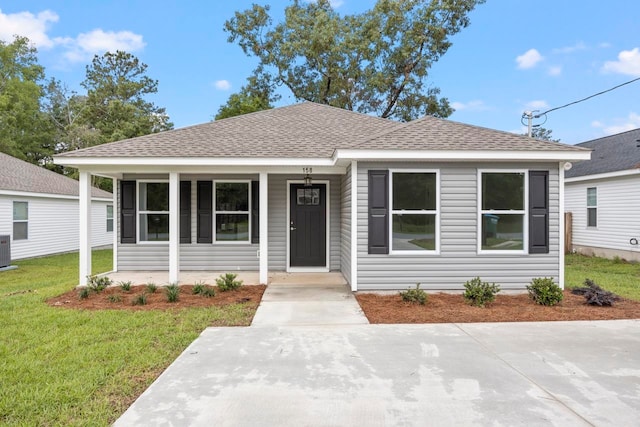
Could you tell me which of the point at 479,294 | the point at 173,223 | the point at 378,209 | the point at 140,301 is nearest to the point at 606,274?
the point at 479,294

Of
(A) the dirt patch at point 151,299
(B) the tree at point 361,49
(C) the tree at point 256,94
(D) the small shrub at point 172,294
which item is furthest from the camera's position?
(C) the tree at point 256,94

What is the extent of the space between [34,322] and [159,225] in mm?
4137

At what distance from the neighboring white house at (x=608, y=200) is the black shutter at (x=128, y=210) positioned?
43.9 feet

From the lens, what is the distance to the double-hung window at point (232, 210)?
29.1 feet

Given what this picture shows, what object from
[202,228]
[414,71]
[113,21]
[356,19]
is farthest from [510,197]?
[113,21]

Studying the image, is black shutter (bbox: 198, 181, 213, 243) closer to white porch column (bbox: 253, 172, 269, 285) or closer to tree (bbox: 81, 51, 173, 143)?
white porch column (bbox: 253, 172, 269, 285)

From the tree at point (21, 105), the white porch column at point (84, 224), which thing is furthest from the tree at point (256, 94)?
the white porch column at point (84, 224)

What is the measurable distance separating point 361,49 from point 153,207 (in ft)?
51.6

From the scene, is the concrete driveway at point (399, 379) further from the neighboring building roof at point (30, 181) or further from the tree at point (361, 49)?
the tree at point (361, 49)

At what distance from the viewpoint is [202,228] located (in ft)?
28.9

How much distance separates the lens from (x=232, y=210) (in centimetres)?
886

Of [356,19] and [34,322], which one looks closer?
[34,322]

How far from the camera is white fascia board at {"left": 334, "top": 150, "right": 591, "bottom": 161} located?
642cm

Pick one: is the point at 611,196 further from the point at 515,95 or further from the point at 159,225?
the point at 159,225
